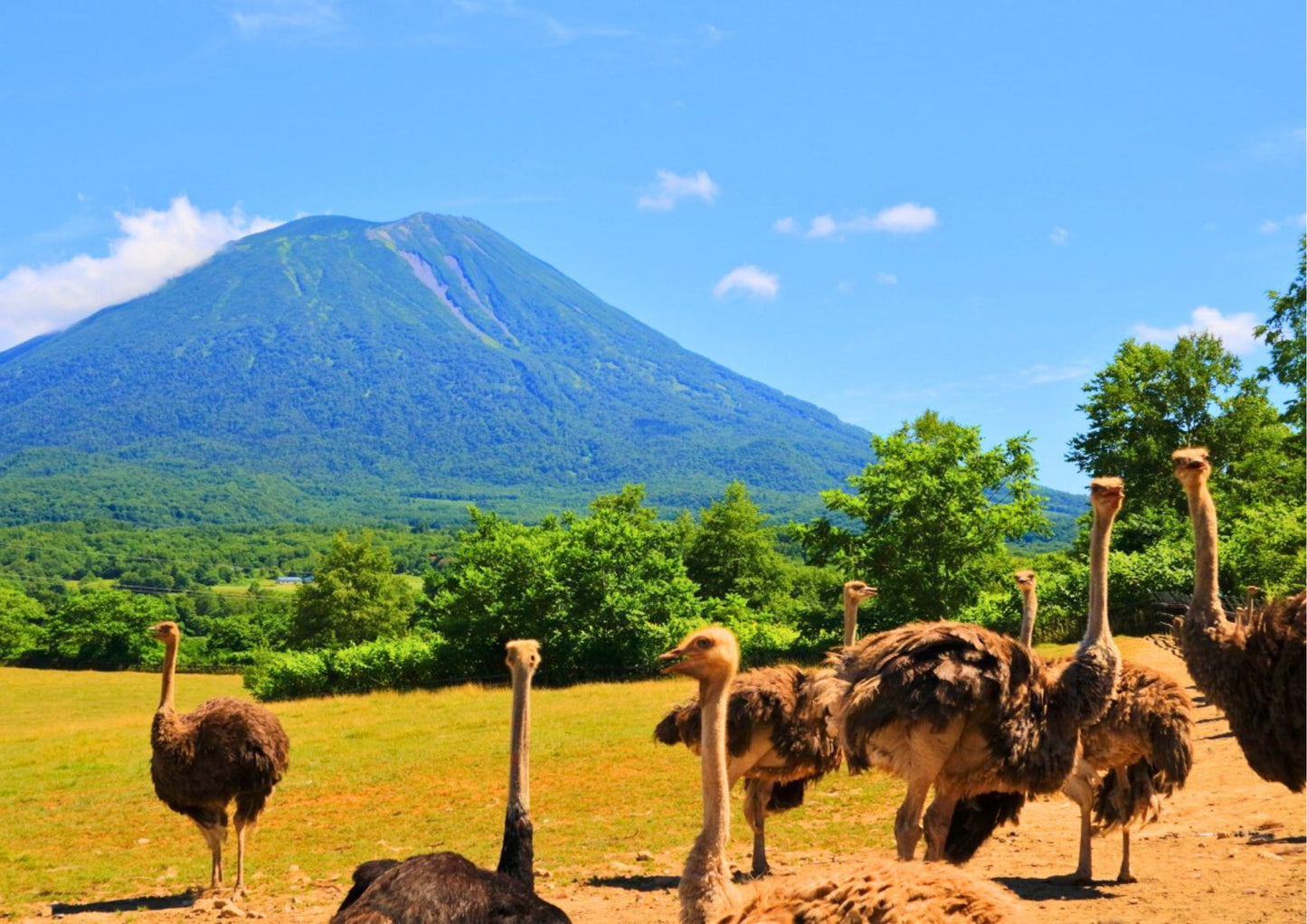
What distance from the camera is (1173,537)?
125 feet

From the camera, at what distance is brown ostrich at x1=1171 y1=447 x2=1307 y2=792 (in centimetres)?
696

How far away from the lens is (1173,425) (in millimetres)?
43312

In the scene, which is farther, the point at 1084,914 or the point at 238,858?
the point at 238,858

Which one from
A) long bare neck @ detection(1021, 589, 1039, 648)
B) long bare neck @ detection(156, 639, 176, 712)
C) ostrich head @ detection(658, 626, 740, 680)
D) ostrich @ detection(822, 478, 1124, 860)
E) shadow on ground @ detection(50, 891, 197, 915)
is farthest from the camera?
long bare neck @ detection(156, 639, 176, 712)

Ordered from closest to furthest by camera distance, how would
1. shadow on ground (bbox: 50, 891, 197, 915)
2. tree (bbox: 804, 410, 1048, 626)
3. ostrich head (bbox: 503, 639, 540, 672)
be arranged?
ostrich head (bbox: 503, 639, 540, 672) < shadow on ground (bbox: 50, 891, 197, 915) < tree (bbox: 804, 410, 1048, 626)

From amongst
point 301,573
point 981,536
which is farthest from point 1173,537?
point 301,573

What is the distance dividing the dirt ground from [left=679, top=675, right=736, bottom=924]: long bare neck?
3.17m

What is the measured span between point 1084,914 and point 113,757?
20492mm

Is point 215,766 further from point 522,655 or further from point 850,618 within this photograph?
point 850,618

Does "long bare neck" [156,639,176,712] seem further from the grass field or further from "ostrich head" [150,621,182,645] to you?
the grass field

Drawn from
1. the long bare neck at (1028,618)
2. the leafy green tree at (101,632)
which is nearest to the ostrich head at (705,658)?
the long bare neck at (1028,618)

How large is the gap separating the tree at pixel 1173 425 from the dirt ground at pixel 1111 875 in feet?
102

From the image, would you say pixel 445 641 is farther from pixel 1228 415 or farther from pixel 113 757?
pixel 1228 415

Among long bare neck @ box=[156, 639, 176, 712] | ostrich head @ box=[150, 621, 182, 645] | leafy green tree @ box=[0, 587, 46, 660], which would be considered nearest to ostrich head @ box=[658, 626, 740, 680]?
long bare neck @ box=[156, 639, 176, 712]
